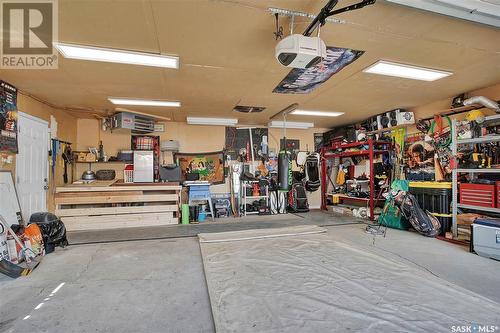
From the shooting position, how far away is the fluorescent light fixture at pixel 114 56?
271 cm

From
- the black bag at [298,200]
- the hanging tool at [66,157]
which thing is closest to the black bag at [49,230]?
the hanging tool at [66,157]

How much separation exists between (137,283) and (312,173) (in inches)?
222

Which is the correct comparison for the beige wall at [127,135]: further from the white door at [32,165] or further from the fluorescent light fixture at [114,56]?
the fluorescent light fixture at [114,56]

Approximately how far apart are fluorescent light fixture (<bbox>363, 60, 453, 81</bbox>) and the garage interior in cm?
4

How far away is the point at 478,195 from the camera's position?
379 cm

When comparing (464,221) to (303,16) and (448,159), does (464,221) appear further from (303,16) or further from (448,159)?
(303,16)

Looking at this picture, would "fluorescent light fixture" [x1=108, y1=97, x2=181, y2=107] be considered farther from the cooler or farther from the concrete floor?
the cooler

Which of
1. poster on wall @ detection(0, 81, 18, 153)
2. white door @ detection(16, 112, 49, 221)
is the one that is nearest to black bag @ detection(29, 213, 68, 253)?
white door @ detection(16, 112, 49, 221)

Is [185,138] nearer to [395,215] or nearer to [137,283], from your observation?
[137,283]

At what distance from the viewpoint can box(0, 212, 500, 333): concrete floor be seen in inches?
74.7

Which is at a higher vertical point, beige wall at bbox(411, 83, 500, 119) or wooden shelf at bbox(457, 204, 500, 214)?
beige wall at bbox(411, 83, 500, 119)

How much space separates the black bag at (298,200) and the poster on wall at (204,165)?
2049 mm

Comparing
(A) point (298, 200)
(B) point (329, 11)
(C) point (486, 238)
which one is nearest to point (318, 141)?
(A) point (298, 200)

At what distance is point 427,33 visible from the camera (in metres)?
2.48
